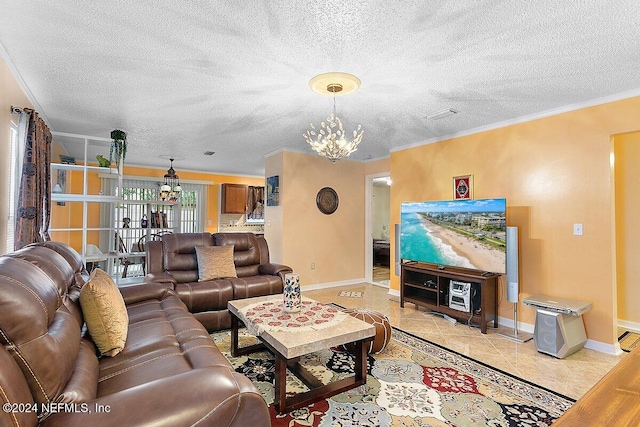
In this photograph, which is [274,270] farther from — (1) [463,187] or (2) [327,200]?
(1) [463,187]

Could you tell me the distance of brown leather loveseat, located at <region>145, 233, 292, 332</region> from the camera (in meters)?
3.38

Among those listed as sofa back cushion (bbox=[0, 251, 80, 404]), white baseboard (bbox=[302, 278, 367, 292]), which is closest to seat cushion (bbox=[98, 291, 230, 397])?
sofa back cushion (bbox=[0, 251, 80, 404])

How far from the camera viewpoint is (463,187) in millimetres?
4250

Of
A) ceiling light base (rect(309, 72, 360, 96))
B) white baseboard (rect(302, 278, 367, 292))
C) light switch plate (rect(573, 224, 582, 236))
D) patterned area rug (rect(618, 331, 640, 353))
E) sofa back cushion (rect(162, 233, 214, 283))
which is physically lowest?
patterned area rug (rect(618, 331, 640, 353))

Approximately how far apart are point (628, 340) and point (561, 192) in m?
1.71

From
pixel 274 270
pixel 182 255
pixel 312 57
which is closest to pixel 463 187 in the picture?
pixel 274 270

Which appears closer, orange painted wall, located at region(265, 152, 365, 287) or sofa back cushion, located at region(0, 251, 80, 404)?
sofa back cushion, located at region(0, 251, 80, 404)

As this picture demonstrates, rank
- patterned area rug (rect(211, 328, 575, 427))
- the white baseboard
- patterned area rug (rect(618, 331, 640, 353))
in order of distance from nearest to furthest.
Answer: patterned area rug (rect(211, 328, 575, 427)), patterned area rug (rect(618, 331, 640, 353)), the white baseboard

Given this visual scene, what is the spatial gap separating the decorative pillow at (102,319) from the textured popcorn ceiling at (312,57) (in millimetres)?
1610

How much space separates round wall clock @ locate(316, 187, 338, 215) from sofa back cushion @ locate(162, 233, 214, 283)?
2.25 meters

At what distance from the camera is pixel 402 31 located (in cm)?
201

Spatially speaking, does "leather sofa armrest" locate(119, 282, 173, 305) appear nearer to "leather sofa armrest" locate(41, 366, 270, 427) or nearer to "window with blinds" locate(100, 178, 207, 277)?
"leather sofa armrest" locate(41, 366, 270, 427)

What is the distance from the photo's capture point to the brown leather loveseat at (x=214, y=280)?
338cm

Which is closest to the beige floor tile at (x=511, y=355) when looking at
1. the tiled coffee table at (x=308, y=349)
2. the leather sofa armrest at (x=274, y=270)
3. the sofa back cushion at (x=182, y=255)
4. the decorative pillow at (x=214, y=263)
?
the tiled coffee table at (x=308, y=349)
